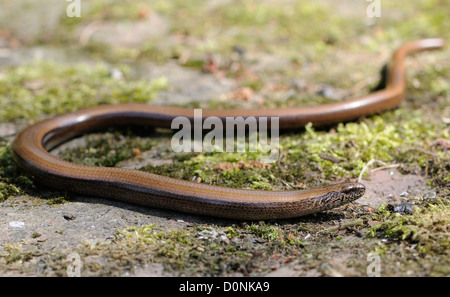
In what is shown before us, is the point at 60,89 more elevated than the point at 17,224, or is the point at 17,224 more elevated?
the point at 60,89

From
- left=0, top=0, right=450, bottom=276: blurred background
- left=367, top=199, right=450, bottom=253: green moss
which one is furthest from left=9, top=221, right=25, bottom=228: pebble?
left=367, top=199, right=450, bottom=253: green moss

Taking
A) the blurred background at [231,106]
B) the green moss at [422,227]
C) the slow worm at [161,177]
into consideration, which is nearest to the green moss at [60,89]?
the blurred background at [231,106]

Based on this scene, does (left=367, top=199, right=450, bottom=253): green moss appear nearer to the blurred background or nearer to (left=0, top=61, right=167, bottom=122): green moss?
the blurred background

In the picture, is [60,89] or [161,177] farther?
[60,89]

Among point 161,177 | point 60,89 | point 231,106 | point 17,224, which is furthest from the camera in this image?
point 60,89

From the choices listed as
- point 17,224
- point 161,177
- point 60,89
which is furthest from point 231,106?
point 17,224

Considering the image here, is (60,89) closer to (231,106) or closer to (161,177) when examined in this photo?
(231,106)

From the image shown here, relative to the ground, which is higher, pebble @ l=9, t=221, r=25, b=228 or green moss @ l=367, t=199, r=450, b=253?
green moss @ l=367, t=199, r=450, b=253

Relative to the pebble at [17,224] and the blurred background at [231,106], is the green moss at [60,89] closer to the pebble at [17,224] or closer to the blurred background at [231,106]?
the blurred background at [231,106]
